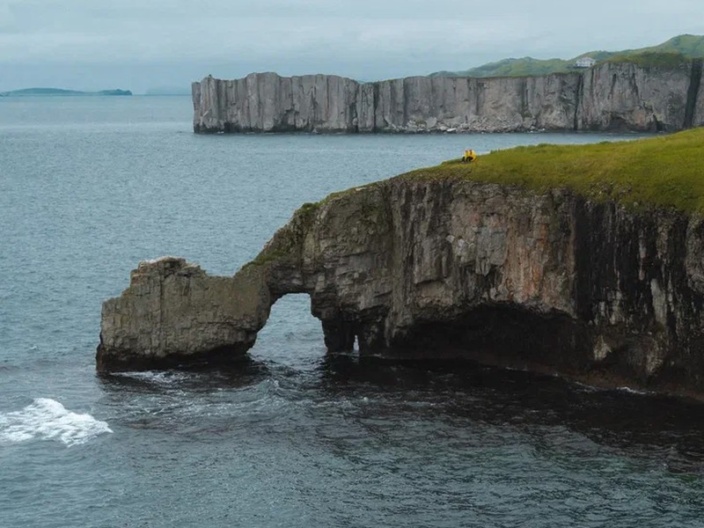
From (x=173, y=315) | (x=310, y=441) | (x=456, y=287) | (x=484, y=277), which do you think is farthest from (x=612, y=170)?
(x=173, y=315)

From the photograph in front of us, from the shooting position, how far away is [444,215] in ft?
182

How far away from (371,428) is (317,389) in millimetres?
6477

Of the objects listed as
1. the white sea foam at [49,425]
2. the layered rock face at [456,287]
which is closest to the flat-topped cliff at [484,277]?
the layered rock face at [456,287]

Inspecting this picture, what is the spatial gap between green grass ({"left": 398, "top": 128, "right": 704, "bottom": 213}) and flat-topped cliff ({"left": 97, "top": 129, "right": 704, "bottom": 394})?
94mm

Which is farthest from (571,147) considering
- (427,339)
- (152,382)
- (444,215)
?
(152,382)

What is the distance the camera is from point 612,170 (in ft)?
173

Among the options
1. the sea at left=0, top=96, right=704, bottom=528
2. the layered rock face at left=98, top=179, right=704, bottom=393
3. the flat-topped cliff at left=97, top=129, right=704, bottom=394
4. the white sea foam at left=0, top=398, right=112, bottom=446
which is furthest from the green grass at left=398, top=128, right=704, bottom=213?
the white sea foam at left=0, top=398, right=112, bottom=446

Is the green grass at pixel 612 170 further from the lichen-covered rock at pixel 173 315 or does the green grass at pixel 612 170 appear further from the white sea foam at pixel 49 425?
the white sea foam at pixel 49 425

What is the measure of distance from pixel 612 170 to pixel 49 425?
87.5 feet

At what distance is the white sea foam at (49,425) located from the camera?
4553 centimetres

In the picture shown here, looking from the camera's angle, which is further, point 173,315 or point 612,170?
point 173,315

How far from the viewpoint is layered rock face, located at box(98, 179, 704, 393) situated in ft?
163

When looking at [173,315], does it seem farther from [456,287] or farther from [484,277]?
[484,277]

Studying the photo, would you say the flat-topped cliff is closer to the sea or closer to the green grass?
the green grass
